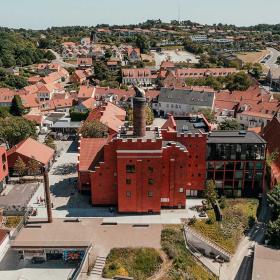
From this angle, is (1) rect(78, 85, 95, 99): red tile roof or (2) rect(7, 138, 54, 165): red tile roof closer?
(2) rect(7, 138, 54, 165): red tile roof

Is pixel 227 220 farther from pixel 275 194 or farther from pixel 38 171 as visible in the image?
pixel 38 171

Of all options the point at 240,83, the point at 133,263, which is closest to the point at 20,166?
the point at 133,263

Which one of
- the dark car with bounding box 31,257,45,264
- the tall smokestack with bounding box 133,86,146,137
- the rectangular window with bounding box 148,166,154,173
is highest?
the tall smokestack with bounding box 133,86,146,137

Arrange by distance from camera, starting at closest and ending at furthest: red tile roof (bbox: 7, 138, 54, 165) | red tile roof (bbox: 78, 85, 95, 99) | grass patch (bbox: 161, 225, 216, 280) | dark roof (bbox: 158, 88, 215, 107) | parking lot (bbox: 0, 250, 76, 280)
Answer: grass patch (bbox: 161, 225, 216, 280) → parking lot (bbox: 0, 250, 76, 280) → red tile roof (bbox: 7, 138, 54, 165) → dark roof (bbox: 158, 88, 215, 107) → red tile roof (bbox: 78, 85, 95, 99)

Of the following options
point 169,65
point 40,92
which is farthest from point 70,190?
point 169,65

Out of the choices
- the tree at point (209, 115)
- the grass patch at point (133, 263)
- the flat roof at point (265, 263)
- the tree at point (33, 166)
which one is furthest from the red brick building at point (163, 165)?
the tree at point (209, 115)

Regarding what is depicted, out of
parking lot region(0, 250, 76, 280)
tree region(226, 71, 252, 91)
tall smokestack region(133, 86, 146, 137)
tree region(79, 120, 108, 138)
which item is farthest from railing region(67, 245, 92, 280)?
tree region(226, 71, 252, 91)

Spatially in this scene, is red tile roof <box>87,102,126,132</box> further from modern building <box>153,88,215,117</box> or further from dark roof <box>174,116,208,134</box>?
modern building <box>153,88,215,117</box>

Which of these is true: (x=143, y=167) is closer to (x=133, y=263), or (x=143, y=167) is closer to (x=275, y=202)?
(x=133, y=263)
